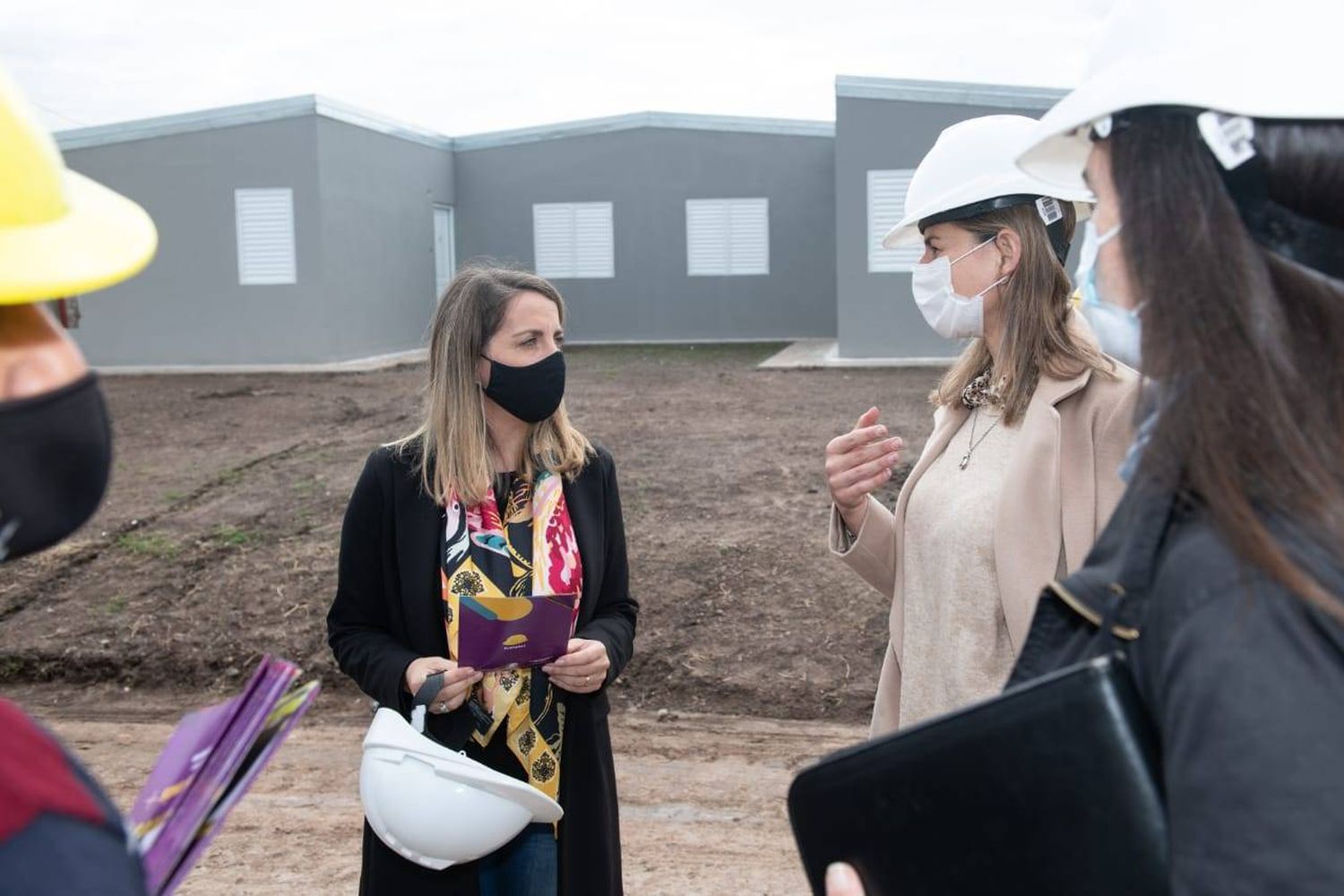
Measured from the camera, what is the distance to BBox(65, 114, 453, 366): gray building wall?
69.4 feet

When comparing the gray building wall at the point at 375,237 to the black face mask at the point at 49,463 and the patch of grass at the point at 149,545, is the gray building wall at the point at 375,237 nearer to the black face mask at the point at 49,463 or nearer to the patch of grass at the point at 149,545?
the patch of grass at the point at 149,545

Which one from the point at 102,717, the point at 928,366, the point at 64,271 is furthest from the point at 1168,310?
the point at 928,366

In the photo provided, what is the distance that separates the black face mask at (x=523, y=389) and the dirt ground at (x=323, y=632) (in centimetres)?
194

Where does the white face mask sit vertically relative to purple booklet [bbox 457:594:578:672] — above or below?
above

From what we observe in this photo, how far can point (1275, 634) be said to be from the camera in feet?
3.40

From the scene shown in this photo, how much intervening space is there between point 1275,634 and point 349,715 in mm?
5703

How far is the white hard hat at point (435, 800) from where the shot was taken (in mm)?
2539

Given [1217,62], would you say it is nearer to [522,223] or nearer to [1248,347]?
[1248,347]

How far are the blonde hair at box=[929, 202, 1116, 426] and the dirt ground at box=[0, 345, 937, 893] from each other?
2240 mm

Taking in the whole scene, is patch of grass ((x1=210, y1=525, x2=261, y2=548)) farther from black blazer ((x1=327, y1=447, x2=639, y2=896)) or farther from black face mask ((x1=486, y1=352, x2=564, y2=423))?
black face mask ((x1=486, y1=352, x2=564, y2=423))

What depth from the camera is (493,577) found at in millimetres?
3080

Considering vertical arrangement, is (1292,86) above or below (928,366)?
above

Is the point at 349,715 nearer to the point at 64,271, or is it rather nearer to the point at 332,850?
the point at 332,850

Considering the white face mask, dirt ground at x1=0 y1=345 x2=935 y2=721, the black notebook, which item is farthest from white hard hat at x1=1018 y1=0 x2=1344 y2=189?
dirt ground at x1=0 y1=345 x2=935 y2=721
